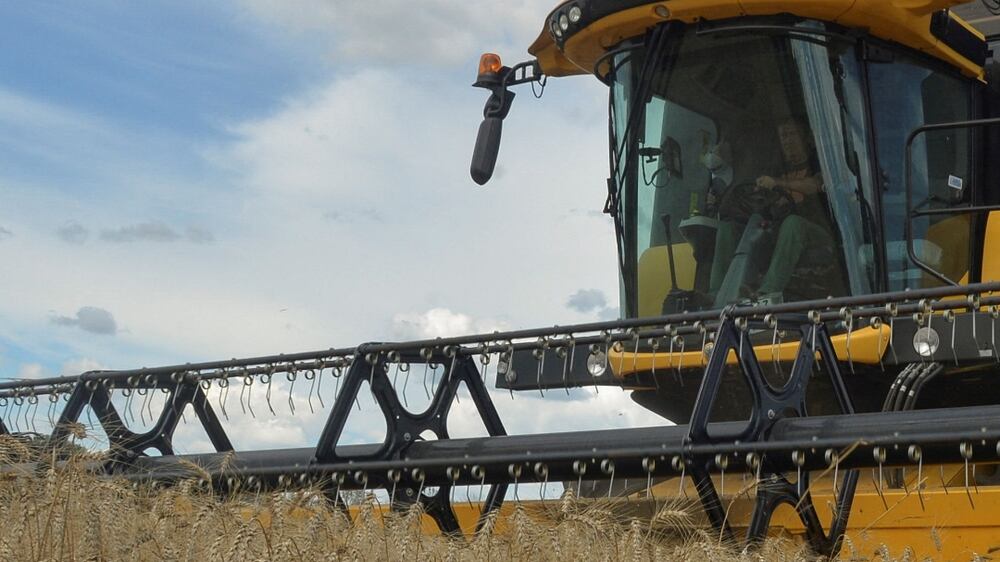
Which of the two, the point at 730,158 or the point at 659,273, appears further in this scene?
the point at 659,273

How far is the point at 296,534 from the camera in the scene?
3.94 meters

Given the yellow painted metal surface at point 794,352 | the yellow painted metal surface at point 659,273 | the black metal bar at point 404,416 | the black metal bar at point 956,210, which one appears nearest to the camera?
the black metal bar at point 404,416

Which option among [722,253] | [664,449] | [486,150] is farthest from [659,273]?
[664,449]

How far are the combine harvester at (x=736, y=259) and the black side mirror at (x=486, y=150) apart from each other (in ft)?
0.03

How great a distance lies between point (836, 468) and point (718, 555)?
420 millimetres

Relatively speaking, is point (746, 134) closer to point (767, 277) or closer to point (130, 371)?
point (767, 277)

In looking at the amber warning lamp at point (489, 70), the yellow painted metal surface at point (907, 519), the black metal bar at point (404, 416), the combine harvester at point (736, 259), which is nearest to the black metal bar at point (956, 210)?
the combine harvester at point (736, 259)

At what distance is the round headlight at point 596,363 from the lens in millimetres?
5527

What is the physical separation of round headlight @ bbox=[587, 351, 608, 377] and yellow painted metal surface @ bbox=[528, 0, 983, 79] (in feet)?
4.57

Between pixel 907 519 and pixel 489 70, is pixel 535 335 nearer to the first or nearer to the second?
pixel 907 519

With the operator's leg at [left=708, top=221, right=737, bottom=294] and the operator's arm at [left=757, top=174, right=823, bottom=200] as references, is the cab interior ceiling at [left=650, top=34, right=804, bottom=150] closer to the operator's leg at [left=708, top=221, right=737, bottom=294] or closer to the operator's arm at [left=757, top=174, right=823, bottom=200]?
the operator's arm at [left=757, top=174, right=823, bottom=200]

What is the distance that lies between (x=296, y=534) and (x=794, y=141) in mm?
2752

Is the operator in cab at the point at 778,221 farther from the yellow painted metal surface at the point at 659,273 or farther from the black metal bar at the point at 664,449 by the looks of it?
the black metal bar at the point at 664,449

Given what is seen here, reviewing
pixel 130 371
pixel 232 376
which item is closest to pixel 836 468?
pixel 232 376
